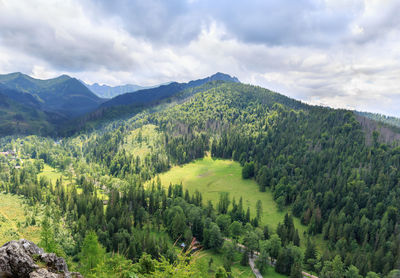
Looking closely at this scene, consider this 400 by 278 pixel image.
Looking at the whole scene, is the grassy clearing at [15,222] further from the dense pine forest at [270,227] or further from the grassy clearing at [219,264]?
the grassy clearing at [219,264]

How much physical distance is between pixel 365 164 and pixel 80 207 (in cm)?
19830

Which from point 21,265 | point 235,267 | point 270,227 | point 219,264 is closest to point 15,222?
point 219,264

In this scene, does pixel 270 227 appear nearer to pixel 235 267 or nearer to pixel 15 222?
pixel 235 267

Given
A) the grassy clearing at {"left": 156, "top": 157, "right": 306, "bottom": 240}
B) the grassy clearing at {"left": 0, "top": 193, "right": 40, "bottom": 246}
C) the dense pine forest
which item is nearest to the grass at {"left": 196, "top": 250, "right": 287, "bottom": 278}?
the dense pine forest

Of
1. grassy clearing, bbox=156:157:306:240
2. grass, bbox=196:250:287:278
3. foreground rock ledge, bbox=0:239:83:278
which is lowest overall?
grass, bbox=196:250:287:278

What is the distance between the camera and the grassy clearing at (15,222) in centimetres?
9662

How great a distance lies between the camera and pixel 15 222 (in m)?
111

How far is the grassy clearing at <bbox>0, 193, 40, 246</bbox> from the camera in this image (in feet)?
317

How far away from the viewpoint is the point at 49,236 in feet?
173

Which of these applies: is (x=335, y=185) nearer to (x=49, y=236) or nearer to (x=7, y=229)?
(x=49, y=236)

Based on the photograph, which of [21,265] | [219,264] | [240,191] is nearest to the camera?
[21,265]

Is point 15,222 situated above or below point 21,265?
below

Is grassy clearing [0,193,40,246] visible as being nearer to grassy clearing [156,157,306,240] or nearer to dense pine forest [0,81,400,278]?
dense pine forest [0,81,400,278]

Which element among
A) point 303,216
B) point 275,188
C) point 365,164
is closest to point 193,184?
point 275,188
